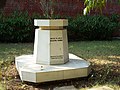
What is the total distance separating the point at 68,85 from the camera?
15.5 ft

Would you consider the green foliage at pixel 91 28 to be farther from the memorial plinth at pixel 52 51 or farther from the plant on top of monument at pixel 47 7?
the memorial plinth at pixel 52 51

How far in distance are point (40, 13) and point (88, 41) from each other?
220 centimetres

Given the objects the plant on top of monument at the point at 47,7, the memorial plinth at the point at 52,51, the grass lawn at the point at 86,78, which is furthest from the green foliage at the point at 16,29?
the memorial plinth at the point at 52,51

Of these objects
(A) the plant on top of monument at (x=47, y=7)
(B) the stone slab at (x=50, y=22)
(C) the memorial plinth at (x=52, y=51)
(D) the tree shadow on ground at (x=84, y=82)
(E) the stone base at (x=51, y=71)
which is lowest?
(D) the tree shadow on ground at (x=84, y=82)

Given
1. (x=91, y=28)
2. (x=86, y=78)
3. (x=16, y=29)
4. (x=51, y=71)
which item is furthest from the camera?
(x=91, y=28)

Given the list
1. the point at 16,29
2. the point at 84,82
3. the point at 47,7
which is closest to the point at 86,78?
the point at 84,82

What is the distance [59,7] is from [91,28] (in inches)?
63.1

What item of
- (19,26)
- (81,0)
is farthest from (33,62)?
(81,0)

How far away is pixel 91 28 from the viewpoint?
34.9 feet

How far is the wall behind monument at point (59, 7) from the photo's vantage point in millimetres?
10656

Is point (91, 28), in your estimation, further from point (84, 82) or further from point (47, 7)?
point (84, 82)

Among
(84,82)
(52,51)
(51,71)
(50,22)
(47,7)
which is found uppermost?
(47,7)

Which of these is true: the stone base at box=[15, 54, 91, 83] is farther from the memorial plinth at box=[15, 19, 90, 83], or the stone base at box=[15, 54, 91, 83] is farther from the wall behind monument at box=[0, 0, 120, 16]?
the wall behind monument at box=[0, 0, 120, 16]

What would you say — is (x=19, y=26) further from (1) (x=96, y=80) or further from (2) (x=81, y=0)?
(1) (x=96, y=80)
